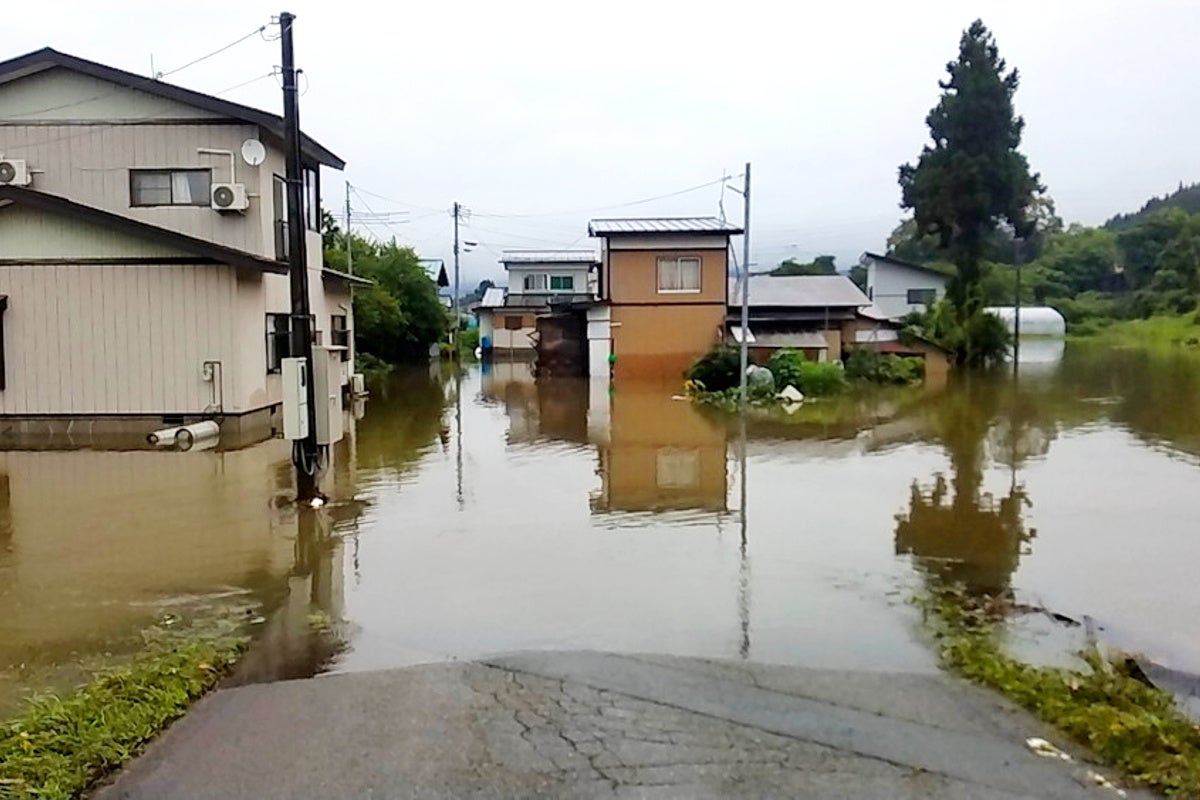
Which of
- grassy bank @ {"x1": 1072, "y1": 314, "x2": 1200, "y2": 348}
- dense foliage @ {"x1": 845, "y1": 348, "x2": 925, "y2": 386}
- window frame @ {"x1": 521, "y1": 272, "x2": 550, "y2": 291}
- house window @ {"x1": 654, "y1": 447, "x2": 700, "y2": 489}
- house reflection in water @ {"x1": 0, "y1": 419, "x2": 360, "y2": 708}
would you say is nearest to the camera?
house reflection in water @ {"x1": 0, "y1": 419, "x2": 360, "y2": 708}

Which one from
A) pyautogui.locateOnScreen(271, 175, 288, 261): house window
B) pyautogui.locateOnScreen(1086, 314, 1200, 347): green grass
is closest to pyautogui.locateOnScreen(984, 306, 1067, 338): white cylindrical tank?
pyautogui.locateOnScreen(1086, 314, 1200, 347): green grass

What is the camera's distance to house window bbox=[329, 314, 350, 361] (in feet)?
75.6

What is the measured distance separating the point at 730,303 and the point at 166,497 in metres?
21.4

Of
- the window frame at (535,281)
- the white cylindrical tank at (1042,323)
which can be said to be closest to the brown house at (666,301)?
the window frame at (535,281)

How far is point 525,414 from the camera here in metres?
21.0

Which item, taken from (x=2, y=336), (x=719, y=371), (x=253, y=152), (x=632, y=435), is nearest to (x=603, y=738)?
(x=632, y=435)

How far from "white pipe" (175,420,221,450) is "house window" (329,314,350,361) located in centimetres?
762

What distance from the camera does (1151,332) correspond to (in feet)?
177

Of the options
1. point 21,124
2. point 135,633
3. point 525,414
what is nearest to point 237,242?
point 21,124

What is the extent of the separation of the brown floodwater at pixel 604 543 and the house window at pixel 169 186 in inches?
198

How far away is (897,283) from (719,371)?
26.8 meters

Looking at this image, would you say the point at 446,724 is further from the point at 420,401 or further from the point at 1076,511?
the point at 420,401

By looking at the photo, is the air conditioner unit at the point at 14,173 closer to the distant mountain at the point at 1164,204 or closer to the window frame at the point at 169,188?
the window frame at the point at 169,188

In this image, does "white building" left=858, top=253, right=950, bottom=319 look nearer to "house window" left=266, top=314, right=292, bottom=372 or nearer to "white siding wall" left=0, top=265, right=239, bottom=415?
"house window" left=266, top=314, right=292, bottom=372
